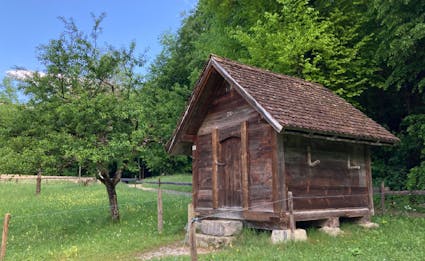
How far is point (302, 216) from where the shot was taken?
10.7m

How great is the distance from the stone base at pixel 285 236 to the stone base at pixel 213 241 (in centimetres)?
129

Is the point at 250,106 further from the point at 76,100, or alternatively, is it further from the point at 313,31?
the point at 313,31

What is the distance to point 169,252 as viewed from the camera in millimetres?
10430

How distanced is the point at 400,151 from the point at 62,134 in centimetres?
1568

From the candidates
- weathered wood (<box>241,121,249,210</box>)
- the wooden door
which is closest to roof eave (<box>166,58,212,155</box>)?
the wooden door

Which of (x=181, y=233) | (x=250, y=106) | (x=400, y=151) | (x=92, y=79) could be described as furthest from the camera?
(x=400, y=151)

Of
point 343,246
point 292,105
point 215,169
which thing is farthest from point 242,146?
point 343,246

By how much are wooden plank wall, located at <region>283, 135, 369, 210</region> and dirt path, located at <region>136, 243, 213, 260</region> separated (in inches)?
122

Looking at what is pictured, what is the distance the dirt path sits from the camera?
32.7 feet

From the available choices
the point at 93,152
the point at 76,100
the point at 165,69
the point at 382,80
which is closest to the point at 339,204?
the point at 93,152

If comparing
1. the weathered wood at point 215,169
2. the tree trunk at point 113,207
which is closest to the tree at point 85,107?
the tree trunk at point 113,207

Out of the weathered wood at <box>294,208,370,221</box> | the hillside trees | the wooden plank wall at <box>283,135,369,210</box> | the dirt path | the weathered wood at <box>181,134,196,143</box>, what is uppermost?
the hillside trees

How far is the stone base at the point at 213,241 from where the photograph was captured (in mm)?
10750

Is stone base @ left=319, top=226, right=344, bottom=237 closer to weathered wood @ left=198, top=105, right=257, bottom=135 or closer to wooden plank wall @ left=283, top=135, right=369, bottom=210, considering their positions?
wooden plank wall @ left=283, top=135, right=369, bottom=210
